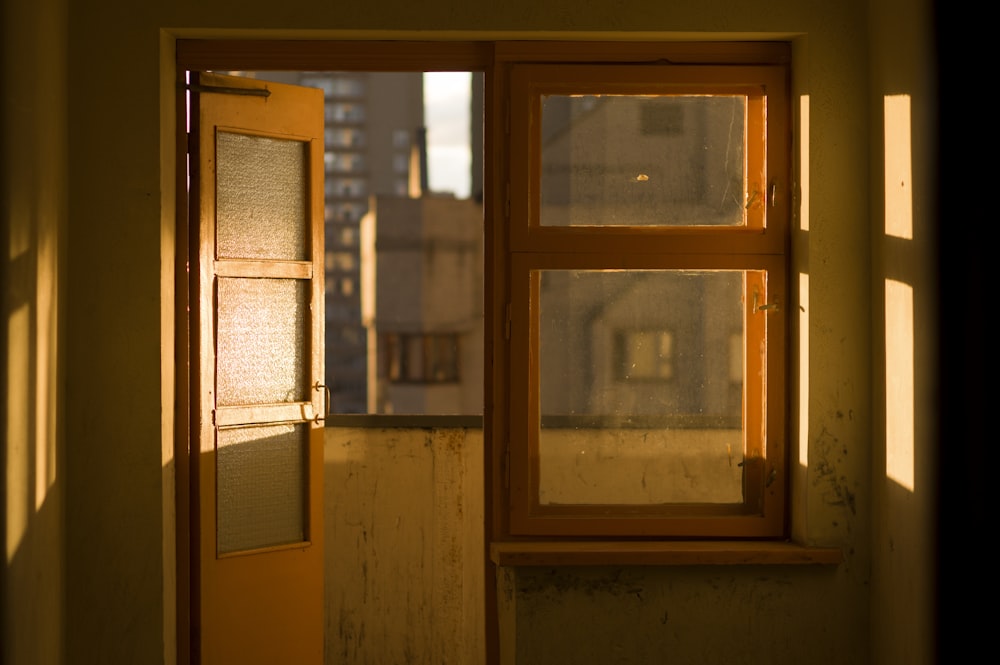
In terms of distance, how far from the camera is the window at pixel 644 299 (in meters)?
2.91

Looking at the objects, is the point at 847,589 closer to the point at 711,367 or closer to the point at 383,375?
the point at 711,367

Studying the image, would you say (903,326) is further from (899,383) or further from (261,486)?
(261,486)

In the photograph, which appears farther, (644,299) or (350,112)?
(350,112)

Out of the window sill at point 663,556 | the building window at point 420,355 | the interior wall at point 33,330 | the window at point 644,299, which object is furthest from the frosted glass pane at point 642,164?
the building window at point 420,355

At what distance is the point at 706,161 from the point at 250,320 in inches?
62.2

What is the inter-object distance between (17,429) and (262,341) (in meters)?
1.14

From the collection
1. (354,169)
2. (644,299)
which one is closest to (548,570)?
(644,299)

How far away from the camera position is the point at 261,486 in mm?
3330

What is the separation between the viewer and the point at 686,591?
2.81 meters

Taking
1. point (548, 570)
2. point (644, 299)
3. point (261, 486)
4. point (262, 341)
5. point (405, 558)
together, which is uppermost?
point (644, 299)

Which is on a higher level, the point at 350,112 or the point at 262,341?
the point at 350,112

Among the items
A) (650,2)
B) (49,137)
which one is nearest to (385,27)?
(650,2)

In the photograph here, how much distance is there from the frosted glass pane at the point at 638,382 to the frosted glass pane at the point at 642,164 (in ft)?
0.61

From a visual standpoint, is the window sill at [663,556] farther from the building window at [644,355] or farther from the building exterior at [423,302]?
the building exterior at [423,302]
